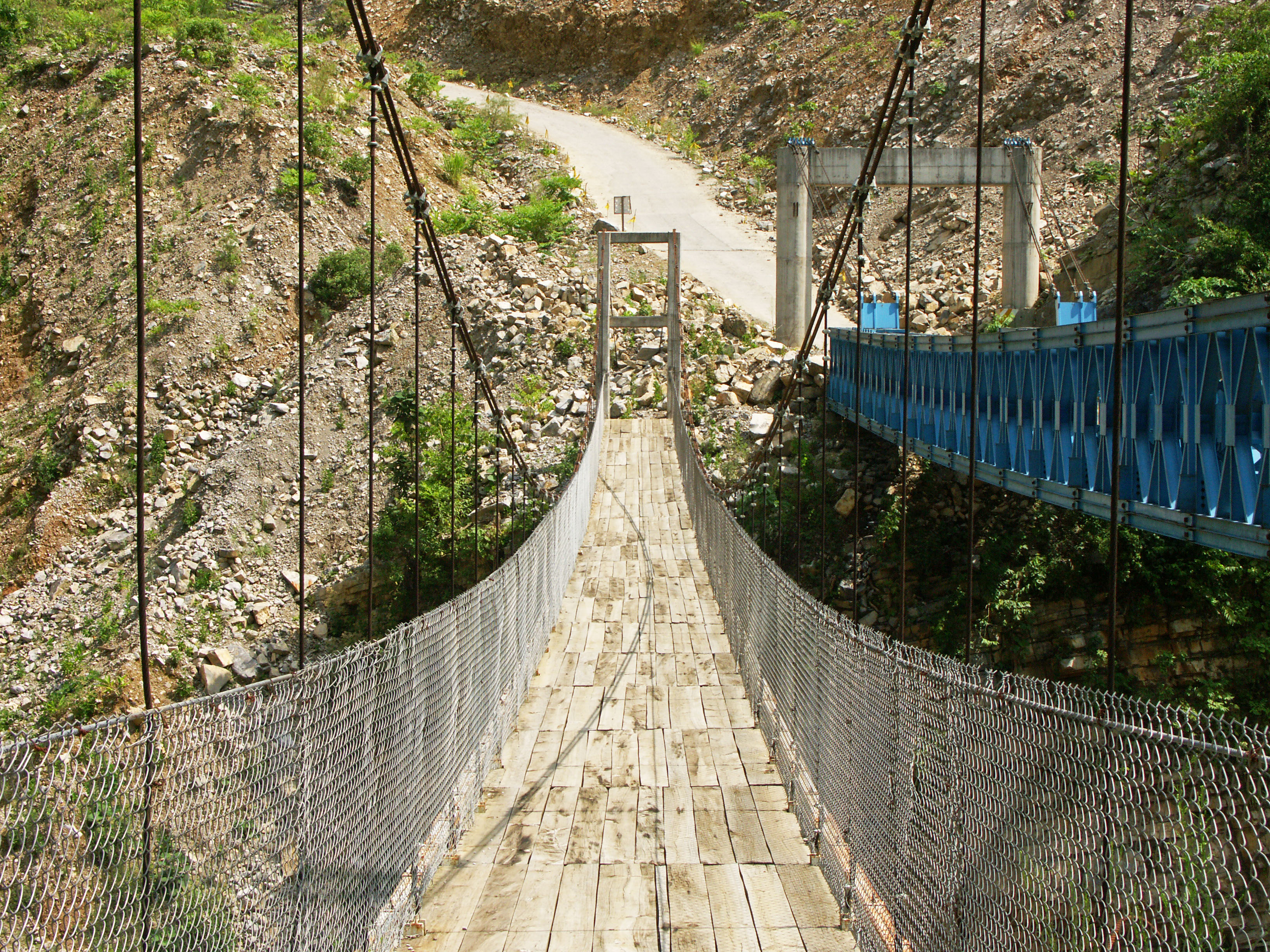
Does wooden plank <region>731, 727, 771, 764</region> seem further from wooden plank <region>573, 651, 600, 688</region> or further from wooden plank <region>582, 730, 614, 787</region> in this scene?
wooden plank <region>573, 651, 600, 688</region>

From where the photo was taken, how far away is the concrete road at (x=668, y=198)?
24.9 m

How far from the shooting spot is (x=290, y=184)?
24328mm

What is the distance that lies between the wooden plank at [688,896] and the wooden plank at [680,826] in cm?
10

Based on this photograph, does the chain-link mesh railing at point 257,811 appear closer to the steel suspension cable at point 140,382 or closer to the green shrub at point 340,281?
the steel suspension cable at point 140,382

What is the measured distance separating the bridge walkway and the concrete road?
1501 cm

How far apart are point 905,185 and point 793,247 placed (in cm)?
227

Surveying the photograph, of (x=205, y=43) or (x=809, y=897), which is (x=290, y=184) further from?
(x=809, y=897)

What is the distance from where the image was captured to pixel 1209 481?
6.79 m

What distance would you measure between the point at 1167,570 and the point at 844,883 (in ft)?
32.7

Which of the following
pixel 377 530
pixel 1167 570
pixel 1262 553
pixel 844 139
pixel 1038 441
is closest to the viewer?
pixel 1262 553

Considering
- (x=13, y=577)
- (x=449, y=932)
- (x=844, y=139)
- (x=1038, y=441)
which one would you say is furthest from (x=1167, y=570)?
(x=844, y=139)

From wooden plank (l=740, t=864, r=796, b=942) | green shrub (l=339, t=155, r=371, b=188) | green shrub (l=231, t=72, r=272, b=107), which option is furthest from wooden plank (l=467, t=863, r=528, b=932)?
green shrub (l=231, t=72, r=272, b=107)

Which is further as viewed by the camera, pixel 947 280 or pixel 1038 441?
pixel 947 280

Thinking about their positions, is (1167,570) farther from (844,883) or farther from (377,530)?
(377,530)
